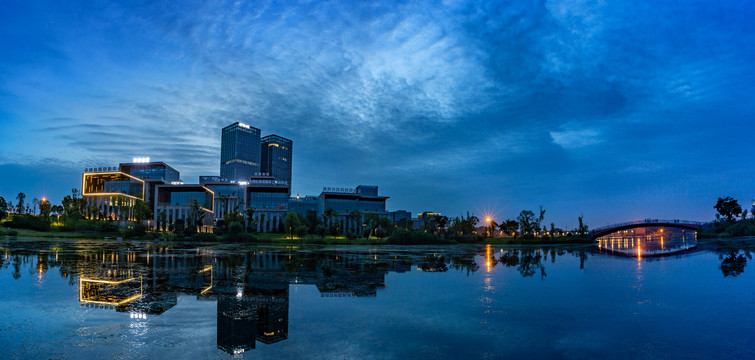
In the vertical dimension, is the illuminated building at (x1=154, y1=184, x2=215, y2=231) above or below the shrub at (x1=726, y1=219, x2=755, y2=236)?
above

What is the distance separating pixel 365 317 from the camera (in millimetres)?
16219

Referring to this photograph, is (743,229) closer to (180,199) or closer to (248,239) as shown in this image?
(248,239)

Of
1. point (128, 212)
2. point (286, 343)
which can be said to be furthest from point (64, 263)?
point (128, 212)

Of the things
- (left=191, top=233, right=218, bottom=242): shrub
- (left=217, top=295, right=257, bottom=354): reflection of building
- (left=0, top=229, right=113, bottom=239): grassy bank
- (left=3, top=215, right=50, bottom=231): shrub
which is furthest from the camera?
(left=3, top=215, right=50, bottom=231): shrub

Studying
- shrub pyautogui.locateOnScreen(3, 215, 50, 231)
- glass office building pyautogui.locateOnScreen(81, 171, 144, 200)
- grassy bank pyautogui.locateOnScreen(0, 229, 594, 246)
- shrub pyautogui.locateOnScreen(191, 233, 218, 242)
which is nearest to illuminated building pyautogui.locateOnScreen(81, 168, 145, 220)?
glass office building pyautogui.locateOnScreen(81, 171, 144, 200)

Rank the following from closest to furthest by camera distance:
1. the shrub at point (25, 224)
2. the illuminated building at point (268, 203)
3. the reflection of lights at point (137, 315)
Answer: the reflection of lights at point (137, 315) → the shrub at point (25, 224) → the illuminated building at point (268, 203)

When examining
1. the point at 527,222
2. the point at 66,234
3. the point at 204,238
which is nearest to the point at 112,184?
the point at 66,234

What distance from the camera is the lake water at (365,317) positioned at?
12.1 meters

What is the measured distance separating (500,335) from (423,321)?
319 centimetres

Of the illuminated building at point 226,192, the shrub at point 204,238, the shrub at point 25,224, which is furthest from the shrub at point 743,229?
A: the shrub at point 25,224

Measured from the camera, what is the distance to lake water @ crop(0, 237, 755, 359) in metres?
12.1

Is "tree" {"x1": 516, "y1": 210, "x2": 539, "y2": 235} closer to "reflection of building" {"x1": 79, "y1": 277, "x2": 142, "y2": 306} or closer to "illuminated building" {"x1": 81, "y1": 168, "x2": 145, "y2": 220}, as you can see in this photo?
"reflection of building" {"x1": 79, "y1": 277, "x2": 142, "y2": 306}

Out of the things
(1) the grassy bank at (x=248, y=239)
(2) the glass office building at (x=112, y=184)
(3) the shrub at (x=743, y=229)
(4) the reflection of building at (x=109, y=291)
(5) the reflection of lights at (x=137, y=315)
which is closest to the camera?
(5) the reflection of lights at (x=137, y=315)

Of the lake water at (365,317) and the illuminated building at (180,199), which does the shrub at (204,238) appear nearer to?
the lake water at (365,317)
